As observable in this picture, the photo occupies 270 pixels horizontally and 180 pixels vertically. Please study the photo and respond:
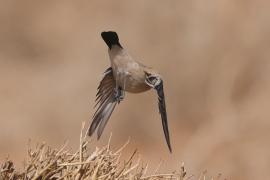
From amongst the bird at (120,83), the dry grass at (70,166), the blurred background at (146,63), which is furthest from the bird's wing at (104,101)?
the blurred background at (146,63)

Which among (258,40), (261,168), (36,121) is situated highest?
(258,40)

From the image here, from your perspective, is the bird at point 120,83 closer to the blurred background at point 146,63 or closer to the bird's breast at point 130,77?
the bird's breast at point 130,77

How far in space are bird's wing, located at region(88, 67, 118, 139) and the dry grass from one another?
0.22m

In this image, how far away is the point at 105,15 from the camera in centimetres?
411

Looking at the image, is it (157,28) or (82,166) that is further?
(157,28)

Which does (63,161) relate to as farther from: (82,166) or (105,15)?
(105,15)

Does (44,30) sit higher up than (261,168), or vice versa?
(44,30)

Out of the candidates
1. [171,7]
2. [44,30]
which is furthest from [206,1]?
[44,30]

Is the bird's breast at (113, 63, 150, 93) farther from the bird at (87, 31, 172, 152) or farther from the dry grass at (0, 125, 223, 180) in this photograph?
the dry grass at (0, 125, 223, 180)

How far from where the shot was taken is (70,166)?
4.28ft

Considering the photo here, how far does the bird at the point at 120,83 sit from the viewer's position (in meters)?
1.54

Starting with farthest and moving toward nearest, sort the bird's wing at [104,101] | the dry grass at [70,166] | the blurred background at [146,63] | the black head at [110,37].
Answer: the blurred background at [146,63], the bird's wing at [104,101], the black head at [110,37], the dry grass at [70,166]

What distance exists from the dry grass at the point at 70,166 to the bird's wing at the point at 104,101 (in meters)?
0.22

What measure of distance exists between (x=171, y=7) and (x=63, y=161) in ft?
9.28
